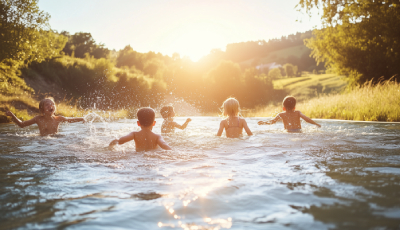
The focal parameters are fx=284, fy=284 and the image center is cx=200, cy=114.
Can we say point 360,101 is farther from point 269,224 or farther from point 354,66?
point 269,224

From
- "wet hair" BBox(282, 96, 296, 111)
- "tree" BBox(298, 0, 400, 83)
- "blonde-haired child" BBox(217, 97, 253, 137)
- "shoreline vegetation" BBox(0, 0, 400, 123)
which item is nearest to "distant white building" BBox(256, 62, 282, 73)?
"shoreline vegetation" BBox(0, 0, 400, 123)

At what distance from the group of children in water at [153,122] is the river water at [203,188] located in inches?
13.6

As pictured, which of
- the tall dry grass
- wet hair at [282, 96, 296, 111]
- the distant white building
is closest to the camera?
wet hair at [282, 96, 296, 111]

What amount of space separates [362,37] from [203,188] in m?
20.8

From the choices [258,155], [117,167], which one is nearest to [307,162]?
[258,155]

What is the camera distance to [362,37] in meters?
19.5

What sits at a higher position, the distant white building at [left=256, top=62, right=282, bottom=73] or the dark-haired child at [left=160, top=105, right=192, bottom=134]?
the distant white building at [left=256, top=62, right=282, bottom=73]

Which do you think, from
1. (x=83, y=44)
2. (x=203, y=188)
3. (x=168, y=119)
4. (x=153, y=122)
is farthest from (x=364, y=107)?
(x=83, y=44)

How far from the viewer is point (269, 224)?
6.91ft

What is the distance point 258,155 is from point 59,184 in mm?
3008

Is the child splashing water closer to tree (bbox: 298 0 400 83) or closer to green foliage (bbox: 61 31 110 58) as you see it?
tree (bbox: 298 0 400 83)

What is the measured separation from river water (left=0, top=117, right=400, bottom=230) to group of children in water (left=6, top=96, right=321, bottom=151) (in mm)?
345

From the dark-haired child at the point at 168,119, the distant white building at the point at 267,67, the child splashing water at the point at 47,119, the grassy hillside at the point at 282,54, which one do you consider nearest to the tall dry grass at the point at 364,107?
the dark-haired child at the point at 168,119

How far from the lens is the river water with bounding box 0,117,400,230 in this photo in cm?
217
